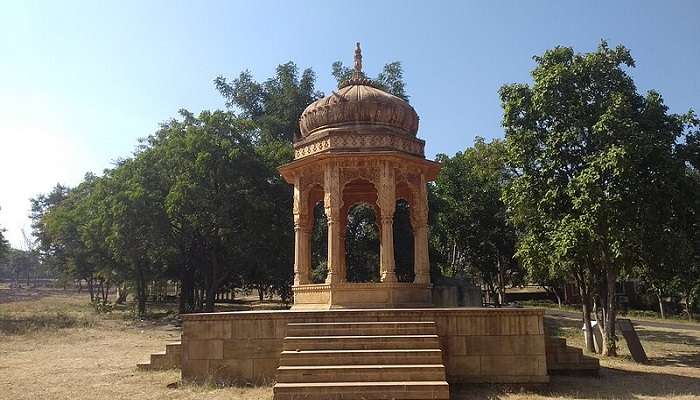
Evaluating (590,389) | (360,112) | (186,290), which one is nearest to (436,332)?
(590,389)

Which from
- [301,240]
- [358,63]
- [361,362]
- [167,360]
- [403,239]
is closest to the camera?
[361,362]

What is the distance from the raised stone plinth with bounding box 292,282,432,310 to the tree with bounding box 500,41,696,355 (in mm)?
6039

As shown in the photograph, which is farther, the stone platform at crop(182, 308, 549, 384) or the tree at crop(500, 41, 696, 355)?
the tree at crop(500, 41, 696, 355)

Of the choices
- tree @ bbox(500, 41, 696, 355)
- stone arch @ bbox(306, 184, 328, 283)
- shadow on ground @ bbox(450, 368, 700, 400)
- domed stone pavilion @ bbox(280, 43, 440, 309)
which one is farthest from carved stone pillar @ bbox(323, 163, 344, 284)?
stone arch @ bbox(306, 184, 328, 283)

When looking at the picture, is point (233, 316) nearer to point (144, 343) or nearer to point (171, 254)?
point (144, 343)

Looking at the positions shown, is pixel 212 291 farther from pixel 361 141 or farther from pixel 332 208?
pixel 361 141

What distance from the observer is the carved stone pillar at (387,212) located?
13.5 m

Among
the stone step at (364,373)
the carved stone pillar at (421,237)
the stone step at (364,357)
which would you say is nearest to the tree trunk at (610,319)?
the carved stone pillar at (421,237)

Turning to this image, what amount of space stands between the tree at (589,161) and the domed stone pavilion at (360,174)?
507 cm

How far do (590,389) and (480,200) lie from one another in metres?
24.7

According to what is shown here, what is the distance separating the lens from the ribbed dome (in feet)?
46.8

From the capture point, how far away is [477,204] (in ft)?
117

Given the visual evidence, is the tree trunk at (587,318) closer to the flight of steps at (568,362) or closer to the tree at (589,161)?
the tree at (589,161)

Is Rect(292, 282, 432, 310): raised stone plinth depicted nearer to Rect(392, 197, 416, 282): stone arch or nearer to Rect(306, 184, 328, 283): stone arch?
Rect(306, 184, 328, 283): stone arch
